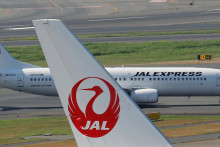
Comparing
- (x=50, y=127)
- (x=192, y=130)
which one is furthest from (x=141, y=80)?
(x=192, y=130)

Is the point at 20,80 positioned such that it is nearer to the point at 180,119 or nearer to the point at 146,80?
the point at 146,80

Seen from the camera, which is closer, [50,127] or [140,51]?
[50,127]

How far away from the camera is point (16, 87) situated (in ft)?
198

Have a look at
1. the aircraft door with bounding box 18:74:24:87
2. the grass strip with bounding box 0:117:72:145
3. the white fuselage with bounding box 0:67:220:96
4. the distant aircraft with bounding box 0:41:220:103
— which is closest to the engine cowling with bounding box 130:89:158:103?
the distant aircraft with bounding box 0:41:220:103

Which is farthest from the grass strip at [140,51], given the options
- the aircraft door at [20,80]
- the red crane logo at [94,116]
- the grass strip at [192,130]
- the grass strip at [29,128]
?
the red crane logo at [94,116]

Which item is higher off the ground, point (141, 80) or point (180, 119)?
point (141, 80)

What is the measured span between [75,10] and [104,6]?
827 cm

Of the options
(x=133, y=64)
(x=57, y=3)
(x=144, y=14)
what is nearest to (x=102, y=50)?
(x=133, y=64)

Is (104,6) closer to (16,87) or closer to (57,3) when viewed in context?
(57,3)

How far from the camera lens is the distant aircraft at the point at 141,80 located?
196ft

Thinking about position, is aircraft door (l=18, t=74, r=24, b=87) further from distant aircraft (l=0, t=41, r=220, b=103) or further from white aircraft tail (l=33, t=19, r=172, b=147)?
white aircraft tail (l=33, t=19, r=172, b=147)

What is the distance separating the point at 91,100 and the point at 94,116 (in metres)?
0.39

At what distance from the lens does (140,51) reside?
99.6 m

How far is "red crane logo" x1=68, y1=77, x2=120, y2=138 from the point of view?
14.2 metres
